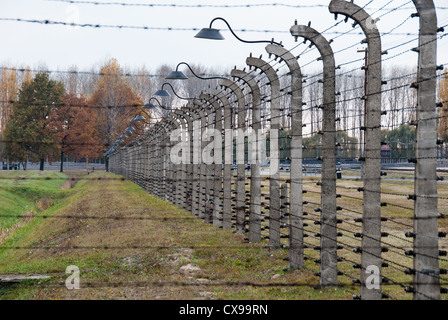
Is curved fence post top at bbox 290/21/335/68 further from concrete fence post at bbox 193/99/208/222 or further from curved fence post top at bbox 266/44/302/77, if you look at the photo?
concrete fence post at bbox 193/99/208/222

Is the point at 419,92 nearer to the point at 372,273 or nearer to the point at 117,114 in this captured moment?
the point at 372,273

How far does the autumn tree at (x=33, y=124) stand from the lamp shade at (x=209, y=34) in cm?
4693

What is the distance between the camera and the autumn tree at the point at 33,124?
55.1 metres

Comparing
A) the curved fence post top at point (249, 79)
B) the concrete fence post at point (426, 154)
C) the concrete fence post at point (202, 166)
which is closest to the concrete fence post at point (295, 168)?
the curved fence post top at point (249, 79)

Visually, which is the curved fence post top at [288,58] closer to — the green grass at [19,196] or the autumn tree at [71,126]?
the green grass at [19,196]

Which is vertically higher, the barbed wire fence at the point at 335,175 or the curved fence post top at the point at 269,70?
the curved fence post top at the point at 269,70

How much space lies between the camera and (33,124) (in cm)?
5541

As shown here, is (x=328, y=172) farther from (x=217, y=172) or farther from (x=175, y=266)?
(x=217, y=172)

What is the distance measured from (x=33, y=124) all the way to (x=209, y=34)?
162 ft

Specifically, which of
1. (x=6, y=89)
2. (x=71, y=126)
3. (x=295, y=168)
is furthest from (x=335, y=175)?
(x=6, y=89)

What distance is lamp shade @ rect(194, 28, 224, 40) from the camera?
969 cm
